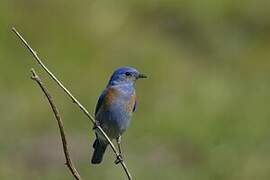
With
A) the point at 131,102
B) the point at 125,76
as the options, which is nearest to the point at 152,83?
the point at 131,102

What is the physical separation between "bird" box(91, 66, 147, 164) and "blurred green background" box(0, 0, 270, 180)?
137 inches

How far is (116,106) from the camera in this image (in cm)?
503

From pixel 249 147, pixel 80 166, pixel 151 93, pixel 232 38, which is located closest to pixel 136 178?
pixel 80 166

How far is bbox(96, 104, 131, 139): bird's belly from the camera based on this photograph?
193 inches

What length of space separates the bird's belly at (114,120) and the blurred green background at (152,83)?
11.6 feet

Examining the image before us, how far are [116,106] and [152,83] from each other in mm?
6052

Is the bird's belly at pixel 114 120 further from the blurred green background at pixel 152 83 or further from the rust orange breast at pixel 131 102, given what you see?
the blurred green background at pixel 152 83

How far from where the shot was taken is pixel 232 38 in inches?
470

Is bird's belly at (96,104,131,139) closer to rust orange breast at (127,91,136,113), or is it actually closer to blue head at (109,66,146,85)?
rust orange breast at (127,91,136,113)

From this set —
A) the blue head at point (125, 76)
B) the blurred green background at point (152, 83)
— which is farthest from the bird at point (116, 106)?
the blurred green background at point (152, 83)

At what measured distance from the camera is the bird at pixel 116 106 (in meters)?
4.92

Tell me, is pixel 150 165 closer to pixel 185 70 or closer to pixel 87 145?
pixel 87 145

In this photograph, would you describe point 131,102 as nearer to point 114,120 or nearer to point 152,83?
point 114,120

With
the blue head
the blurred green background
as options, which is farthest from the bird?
the blurred green background
